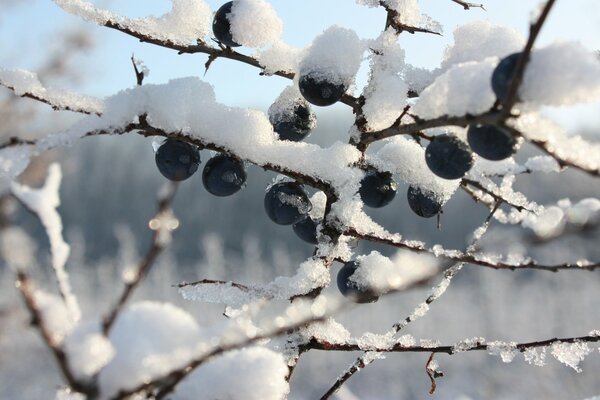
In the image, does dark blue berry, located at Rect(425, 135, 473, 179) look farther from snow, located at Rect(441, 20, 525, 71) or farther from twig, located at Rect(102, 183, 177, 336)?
twig, located at Rect(102, 183, 177, 336)

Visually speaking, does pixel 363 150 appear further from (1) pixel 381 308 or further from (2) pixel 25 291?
(1) pixel 381 308

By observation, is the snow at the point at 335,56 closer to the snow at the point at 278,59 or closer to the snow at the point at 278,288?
the snow at the point at 278,59

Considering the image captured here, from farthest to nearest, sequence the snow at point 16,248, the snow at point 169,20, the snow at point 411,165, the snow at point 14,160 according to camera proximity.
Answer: the snow at point 411,165 → the snow at point 169,20 → the snow at point 14,160 → the snow at point 16,248

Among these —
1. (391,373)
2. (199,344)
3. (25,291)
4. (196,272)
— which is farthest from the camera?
(196,272)

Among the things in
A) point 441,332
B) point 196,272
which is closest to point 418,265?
point 441,332

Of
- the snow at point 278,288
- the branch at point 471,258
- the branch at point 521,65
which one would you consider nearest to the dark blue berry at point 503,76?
the branch at point 521,65

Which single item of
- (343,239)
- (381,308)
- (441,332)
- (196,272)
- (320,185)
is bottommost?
(196,272)
